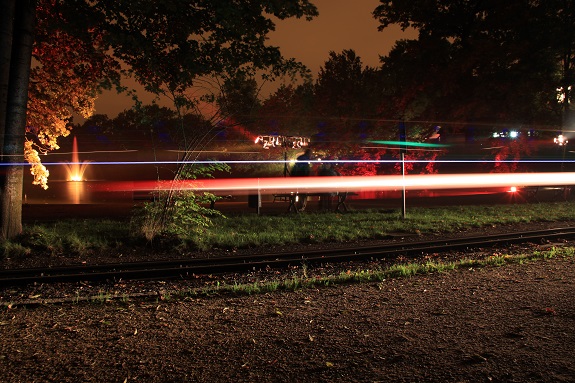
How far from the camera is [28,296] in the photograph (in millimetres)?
7777

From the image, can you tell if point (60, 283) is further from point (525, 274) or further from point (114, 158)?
point (114, 158)

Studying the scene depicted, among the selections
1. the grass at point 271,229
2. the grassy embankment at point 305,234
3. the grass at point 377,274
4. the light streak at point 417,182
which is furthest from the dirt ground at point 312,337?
the light streak at point 417,182

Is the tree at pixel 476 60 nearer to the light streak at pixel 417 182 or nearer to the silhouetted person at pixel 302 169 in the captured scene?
the light streak at pixel 417 182

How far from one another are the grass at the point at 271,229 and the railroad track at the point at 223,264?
5.20 feet

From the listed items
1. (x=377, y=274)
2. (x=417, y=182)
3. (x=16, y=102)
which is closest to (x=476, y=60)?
(x=417, y=182)

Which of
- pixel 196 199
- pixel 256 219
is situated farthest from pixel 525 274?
pixel 256 219

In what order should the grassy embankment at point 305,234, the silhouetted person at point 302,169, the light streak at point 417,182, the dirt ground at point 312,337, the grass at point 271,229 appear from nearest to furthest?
the dirt ground at point 312,337 → the grassy embankment at point 305,234 → the grass at point 271,229 → the silhouetted person at point 302,169 → the light streak at point 417,182

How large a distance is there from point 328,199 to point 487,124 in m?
12.3

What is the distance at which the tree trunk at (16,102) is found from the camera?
38.8ft

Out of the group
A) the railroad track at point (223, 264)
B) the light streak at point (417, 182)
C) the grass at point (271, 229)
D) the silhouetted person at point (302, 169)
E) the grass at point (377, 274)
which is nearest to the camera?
the grass at point (377, 274)

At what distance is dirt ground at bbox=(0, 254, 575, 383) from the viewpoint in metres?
4.54

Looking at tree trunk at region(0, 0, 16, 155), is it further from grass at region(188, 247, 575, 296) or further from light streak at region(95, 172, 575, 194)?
light streak at region(95, 172, 575, 194)

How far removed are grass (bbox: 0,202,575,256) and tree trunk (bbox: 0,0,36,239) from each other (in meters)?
0.64

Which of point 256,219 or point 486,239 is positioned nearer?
point 486,239
